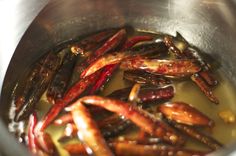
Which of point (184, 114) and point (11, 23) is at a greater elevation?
point (11, 23)

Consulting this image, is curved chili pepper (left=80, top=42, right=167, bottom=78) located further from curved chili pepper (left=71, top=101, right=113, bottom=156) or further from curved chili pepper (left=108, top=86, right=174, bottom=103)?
curved chili pepper (left=71, top=101, right=113, bottom=156)

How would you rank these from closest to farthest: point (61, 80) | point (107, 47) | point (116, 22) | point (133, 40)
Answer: point (61, 80) < point (107, 47) < point (133, 40) < point (116, 22)

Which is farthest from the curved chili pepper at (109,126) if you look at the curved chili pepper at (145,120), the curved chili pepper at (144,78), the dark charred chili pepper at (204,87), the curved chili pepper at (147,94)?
the dark charred chili pepper at (204,87)

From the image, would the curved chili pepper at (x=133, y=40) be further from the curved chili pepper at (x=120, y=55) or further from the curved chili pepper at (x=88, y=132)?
the curved chili pepper at (x=88, y=132)

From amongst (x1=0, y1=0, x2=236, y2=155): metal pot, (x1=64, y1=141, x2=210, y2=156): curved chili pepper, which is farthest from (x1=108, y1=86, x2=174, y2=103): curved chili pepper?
(x1=0, y1=0, x2=236, y2=155): metal pot

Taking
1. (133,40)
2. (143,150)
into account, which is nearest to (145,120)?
(143,150)

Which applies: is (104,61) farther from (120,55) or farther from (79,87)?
(79,87)
